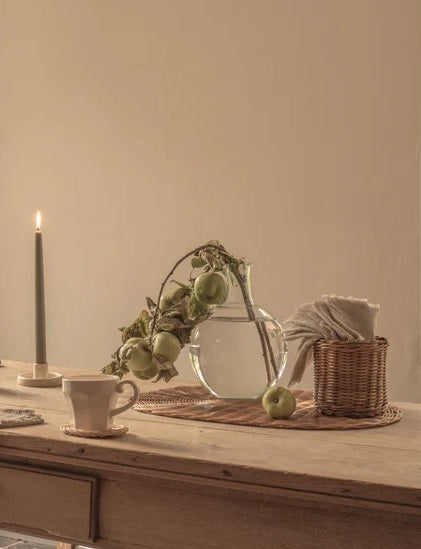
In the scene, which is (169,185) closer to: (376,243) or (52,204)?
(52,204)

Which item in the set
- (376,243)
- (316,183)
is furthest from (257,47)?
(376,243)

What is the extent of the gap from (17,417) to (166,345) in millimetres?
269

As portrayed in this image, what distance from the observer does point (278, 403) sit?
1.36 m

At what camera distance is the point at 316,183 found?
261 cm

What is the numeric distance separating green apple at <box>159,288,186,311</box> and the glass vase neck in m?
0.08

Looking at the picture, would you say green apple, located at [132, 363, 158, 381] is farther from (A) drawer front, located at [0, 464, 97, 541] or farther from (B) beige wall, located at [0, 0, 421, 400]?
(B) beige wall, located at [0, 0, 421, 400]

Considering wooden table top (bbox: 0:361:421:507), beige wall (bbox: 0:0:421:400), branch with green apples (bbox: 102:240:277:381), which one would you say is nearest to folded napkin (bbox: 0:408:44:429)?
wooden table top (bbox: 0:361:421:507)

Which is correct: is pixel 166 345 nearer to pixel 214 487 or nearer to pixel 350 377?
pixel 350 377

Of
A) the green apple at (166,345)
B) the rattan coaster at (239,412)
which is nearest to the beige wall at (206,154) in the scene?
the rattan coaster at (239,412)

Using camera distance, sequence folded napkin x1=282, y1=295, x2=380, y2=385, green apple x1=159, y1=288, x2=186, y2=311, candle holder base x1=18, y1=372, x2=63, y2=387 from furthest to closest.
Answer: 1. candle holder base x1=18, y1=372, x2=63, y2=387
2. green apple x1=159, y1=288, x2=186, y2=311
3. folded napkin x1=282, y1=295, x2=380, y2=385

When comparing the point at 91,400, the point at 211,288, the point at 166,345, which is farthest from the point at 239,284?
the point at 91,400

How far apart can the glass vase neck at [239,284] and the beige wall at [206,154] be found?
1.09 meters

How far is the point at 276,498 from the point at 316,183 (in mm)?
1654

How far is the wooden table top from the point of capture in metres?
1.01
